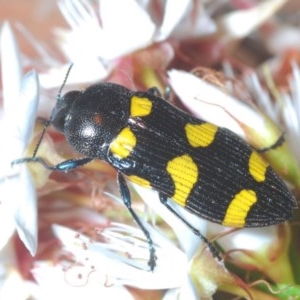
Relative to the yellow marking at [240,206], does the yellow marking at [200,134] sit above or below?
above

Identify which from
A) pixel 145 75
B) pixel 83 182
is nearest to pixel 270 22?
pixel 145 75

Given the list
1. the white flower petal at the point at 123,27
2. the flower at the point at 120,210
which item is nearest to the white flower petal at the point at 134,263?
the flower at the point at 120,210

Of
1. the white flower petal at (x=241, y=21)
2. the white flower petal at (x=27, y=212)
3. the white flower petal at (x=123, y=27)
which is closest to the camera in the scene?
the white flower petal at (x=27, y=212)

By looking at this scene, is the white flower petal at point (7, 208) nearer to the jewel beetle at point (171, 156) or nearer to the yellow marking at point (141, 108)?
the jewel beetle at point (171, 156)

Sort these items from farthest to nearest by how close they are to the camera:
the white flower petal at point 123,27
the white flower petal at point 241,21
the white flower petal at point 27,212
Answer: the white flower petal at point 241,21
the white flower petal at point 123,27
the white flower petal at point 27,212

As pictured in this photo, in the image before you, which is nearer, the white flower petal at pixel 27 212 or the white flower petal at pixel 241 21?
the white flower petal at pixel 27 212

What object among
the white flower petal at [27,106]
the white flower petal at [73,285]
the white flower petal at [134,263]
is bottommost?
the white flower petal at [73,285]

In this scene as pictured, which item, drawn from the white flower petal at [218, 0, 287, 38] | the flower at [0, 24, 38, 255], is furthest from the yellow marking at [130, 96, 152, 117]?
the white flower petal at [218, 0, 287, 38]
